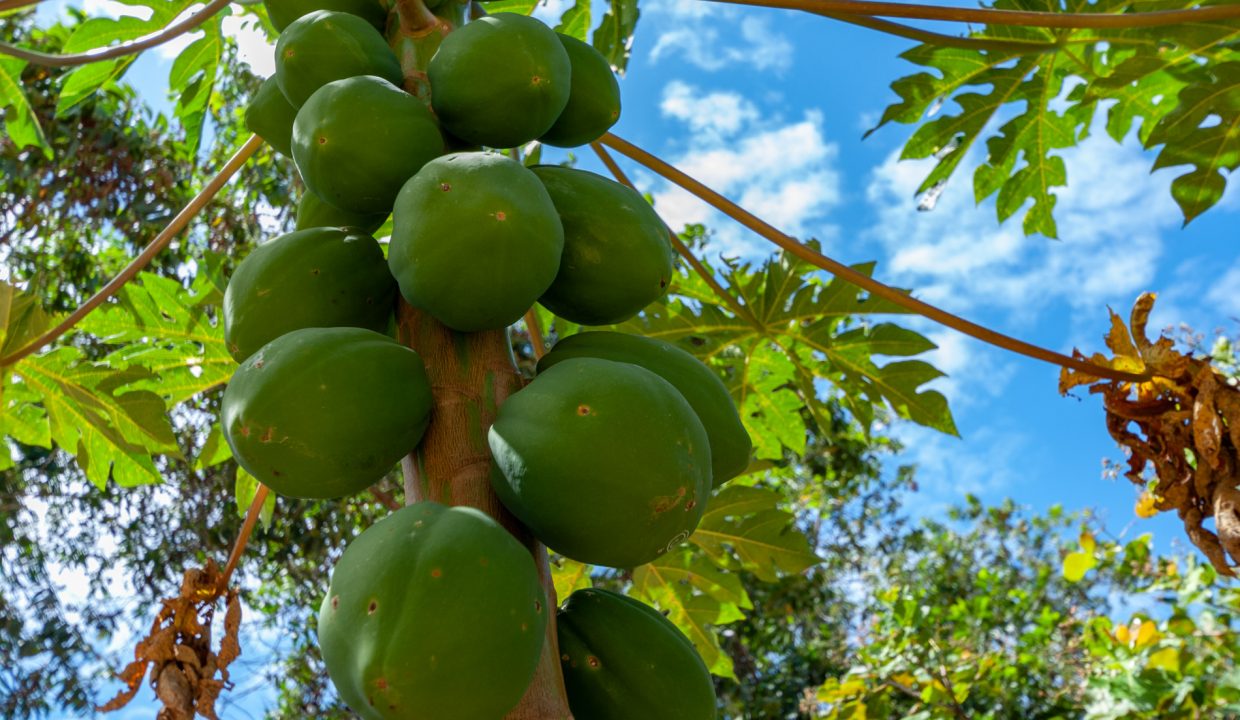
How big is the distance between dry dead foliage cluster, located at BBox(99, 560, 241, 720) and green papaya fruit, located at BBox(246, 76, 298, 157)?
0.84 m

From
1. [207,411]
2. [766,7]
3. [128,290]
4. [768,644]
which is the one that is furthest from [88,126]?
[766,7]

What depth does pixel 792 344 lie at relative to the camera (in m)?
3.09

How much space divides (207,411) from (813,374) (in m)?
5.27

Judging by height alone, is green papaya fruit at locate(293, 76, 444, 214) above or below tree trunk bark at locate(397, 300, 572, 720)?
above

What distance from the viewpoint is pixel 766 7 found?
229 cm

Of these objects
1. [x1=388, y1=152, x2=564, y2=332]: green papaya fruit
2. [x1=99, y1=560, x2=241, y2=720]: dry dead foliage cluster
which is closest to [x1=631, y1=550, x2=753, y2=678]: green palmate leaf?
[x1=99, y1=560, x2=241, y2=720]: dry dead foliage cluster

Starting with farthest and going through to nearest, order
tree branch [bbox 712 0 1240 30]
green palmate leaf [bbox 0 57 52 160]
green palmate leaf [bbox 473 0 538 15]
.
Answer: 1. green palmate leaf [bbox 0 57 52 160]
2. green palmate leaf [bbox 473 0 538 15]
3. tree branch [bbox 712 0 1240 30]

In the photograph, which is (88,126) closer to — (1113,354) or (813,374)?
(813,374)

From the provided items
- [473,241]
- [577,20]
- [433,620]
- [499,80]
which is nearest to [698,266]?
[577,20]

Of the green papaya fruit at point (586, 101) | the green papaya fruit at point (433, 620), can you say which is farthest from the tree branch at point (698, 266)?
the green papaya fruit at point (433, 620)

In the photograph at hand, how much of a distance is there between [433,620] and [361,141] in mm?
686

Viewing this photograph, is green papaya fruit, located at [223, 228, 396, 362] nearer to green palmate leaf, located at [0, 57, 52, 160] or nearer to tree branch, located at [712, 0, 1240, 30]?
tree branch, located at [712, 0, 1240, 30]

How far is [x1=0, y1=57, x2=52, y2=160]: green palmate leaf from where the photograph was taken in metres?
3.17

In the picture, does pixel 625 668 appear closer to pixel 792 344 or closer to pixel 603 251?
pixel 603 251
